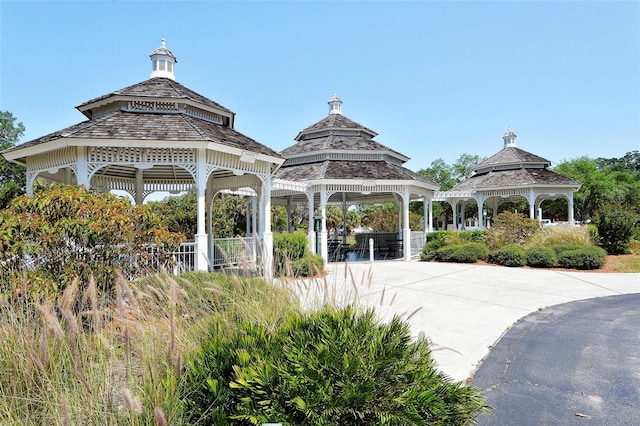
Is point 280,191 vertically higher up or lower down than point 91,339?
higher up

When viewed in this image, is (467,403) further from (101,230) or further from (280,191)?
(280,191)

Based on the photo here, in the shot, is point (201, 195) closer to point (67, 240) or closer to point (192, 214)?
point (67, 240)

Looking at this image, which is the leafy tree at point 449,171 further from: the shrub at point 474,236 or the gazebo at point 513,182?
Answer: the shrub at point 474,236

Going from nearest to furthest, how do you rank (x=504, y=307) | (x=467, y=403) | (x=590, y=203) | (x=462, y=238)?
1. (x=467, y=403)
2. (x=504, y=307)
3. (x=462, y=238)
4. (x=590, y=203)

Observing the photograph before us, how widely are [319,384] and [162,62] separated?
48.7 feet

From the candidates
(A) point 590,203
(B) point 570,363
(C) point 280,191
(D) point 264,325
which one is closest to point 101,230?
(D) point 264,325

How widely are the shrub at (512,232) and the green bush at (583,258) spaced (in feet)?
10.2

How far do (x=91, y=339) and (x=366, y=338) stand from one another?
1987 mm

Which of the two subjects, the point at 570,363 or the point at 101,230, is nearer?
the point at 570,363

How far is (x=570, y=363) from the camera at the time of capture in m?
5.08

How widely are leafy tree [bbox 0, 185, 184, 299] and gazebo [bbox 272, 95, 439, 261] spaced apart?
10933 mm

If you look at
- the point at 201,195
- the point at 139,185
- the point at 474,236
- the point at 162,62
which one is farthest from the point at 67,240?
the point at 474,236

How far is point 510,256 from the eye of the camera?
16.2 metres

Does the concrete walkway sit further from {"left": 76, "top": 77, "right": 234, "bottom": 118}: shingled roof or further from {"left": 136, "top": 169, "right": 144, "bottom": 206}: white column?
{"left": 136, "top": 169, "right": 144, "bottom": 206}: white column
